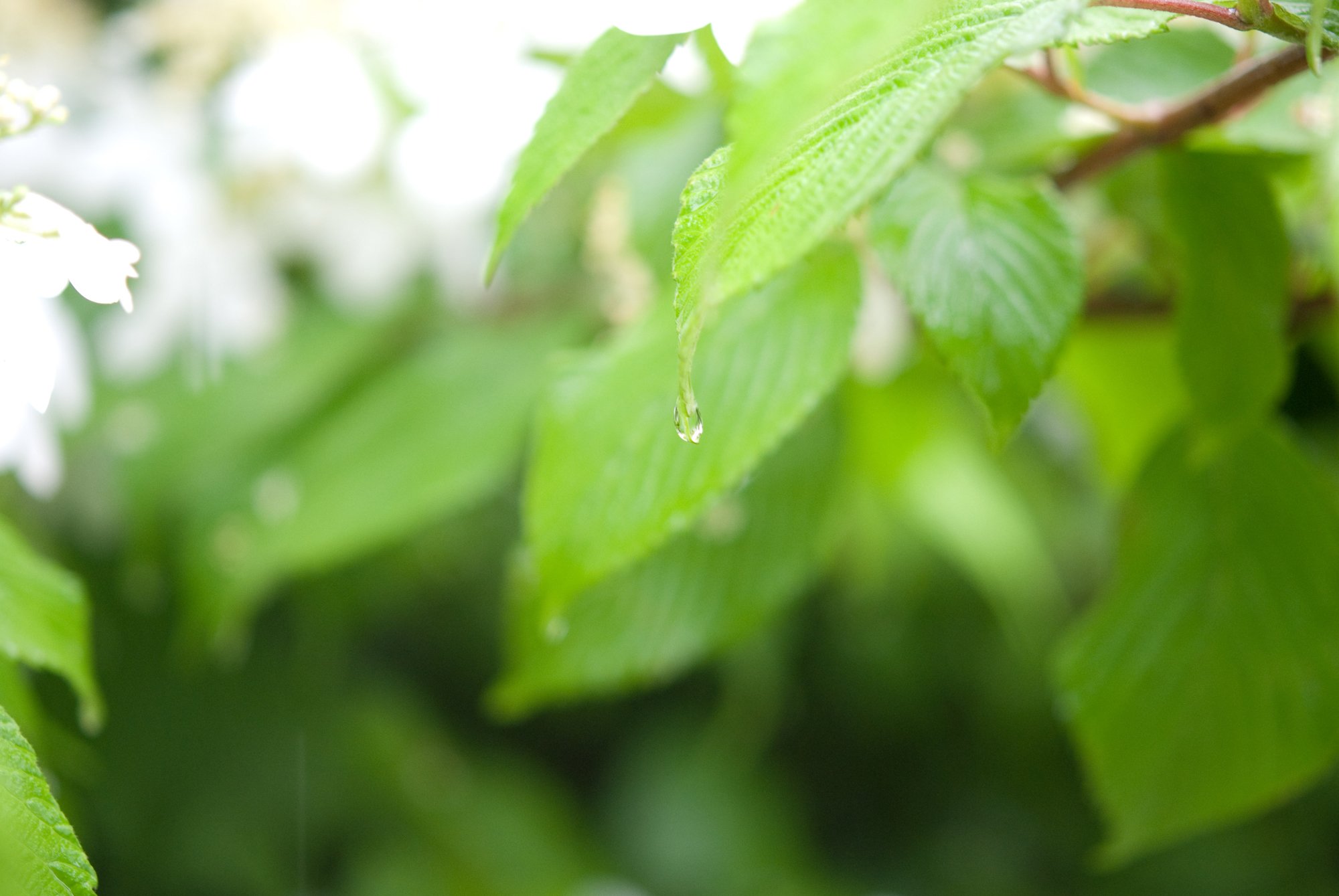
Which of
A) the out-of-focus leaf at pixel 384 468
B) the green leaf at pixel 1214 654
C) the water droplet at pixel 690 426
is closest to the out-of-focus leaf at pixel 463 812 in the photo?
the out-of-focus leaf at pixel 384 468

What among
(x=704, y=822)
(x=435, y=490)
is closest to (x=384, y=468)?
(x=435, y=490)

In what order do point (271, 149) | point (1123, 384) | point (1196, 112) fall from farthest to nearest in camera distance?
point (271, 149)
point (1123, 384)
point (1196, 112)

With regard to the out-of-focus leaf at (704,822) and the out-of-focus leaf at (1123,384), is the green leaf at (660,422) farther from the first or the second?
the out-of-focus leaf at (704,822)

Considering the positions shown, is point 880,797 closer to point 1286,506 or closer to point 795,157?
point 1286,506

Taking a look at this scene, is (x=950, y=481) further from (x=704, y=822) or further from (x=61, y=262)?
(x=61, y=262)

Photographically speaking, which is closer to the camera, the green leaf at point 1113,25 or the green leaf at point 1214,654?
the green leaf at point 1113,25

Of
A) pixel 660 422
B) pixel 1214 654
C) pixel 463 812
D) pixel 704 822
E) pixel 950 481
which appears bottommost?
pixel 704 822

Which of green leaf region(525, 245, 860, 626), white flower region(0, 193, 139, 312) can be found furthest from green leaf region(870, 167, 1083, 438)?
white flower region(0, 193, 139, 312)
